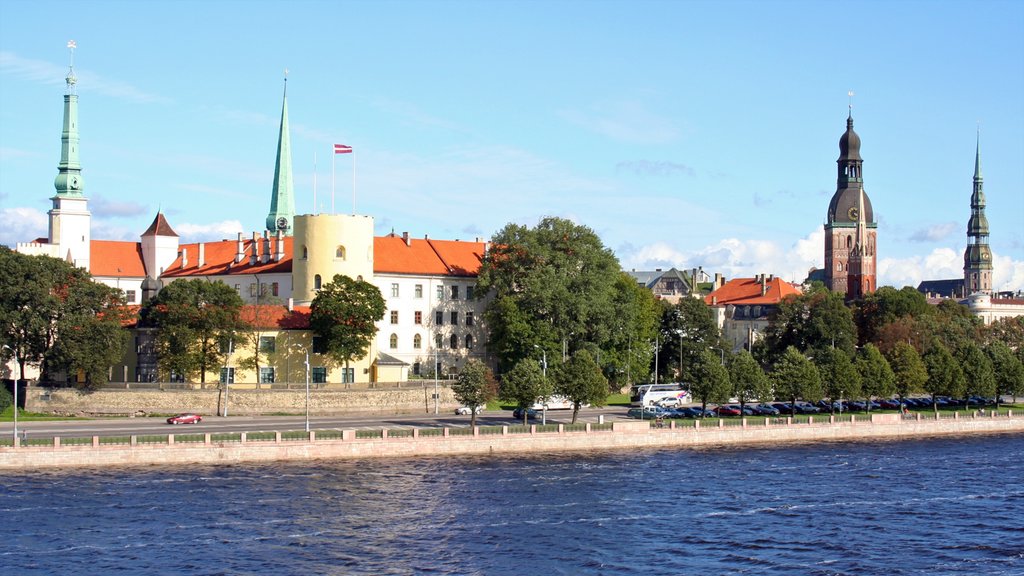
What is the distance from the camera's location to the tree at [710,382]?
101000 mm

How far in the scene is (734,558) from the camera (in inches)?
2124

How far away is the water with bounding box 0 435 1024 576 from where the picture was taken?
171ft

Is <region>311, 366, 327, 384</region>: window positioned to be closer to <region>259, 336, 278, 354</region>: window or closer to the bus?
<region>259, 336, 278, 354</region>: window

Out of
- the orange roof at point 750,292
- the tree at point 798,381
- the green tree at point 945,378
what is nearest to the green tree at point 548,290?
the tree at point 798,381

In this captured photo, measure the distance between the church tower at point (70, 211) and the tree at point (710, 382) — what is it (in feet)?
210

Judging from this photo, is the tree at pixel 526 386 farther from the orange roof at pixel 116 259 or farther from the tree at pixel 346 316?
the orange roof at pixel 116 259

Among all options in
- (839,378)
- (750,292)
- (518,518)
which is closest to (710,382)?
(839,378)

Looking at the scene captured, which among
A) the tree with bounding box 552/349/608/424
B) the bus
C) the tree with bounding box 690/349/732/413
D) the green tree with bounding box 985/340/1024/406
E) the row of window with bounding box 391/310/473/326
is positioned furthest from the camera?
the row of window with bounding box 391/310/473/326

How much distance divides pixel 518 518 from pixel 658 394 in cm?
5156

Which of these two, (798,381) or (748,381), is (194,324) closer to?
(748,381)

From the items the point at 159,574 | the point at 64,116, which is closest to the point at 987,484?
the point at 159,574

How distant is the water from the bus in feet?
87.5

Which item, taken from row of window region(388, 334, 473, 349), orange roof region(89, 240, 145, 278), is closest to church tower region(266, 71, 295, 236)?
orange roof region(89, 240, 145, 278)

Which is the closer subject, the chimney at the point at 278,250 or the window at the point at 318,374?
the window at the point at 318,374
